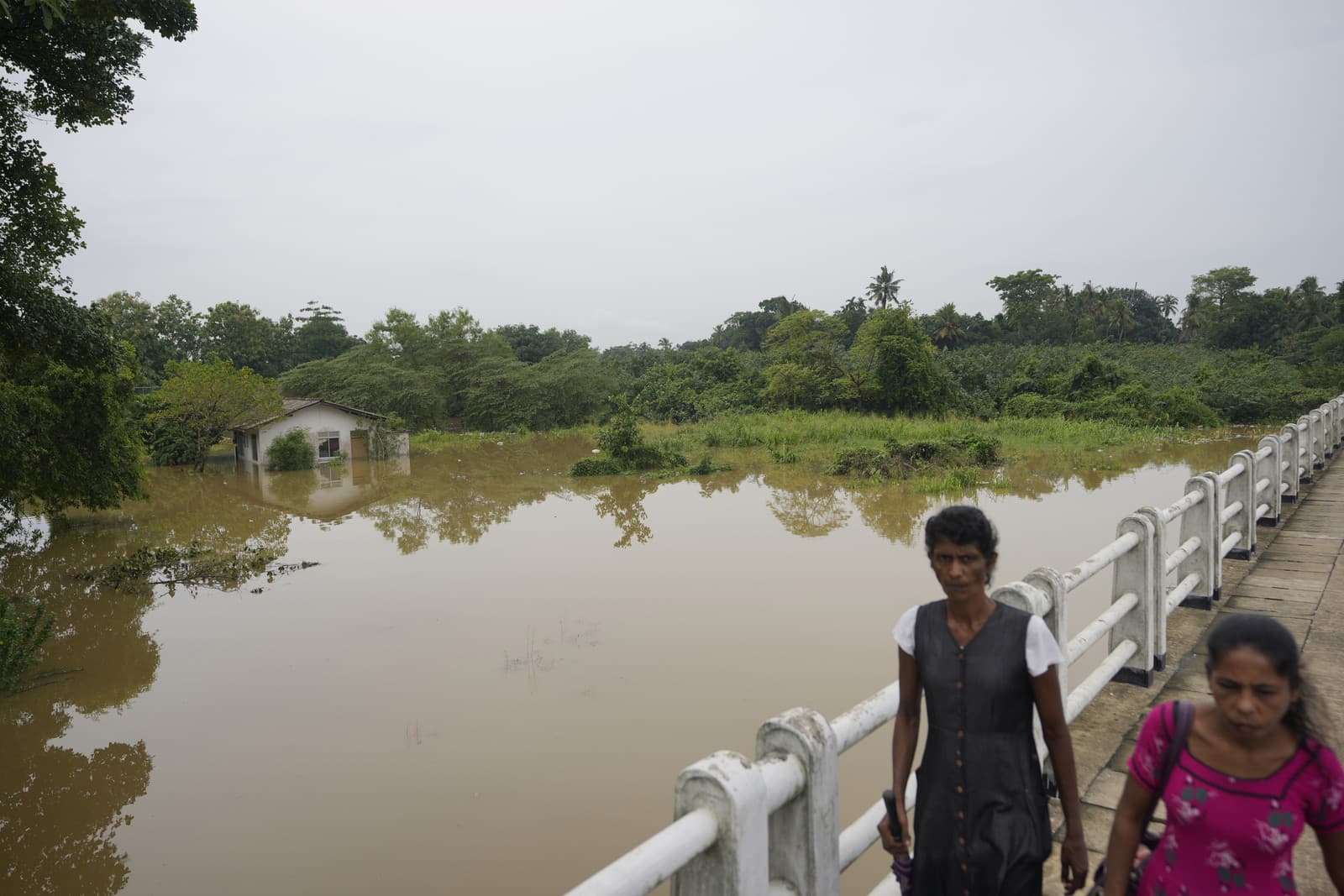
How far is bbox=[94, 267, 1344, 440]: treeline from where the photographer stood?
36.3m

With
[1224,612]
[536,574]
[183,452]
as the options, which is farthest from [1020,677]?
[183,452]

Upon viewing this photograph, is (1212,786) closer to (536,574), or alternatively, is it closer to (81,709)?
(81,709)

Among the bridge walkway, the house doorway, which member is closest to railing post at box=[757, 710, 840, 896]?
the bridge walkway

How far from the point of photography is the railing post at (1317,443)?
38.3ft

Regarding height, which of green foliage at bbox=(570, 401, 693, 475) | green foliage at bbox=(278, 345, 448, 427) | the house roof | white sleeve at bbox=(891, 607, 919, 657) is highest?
green foliage at bbox=(278, 345, 448, 427)

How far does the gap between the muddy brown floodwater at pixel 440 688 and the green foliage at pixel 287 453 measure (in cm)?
1172

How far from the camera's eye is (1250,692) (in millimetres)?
1678

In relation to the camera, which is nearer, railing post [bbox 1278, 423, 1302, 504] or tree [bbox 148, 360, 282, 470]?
railing post [bbox 1278, 423, 1302, 504]

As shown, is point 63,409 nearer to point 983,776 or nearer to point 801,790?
point 801,790

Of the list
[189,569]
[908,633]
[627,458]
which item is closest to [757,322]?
[627,458]

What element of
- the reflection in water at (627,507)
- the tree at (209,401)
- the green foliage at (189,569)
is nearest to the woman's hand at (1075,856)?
the reflection in water at (627,507)

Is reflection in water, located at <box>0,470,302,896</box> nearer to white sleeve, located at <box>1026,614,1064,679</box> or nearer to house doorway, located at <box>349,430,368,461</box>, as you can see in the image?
white sleeve, located at <box>1026,614,1064,679</box>

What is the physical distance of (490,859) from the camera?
5941 millimetres

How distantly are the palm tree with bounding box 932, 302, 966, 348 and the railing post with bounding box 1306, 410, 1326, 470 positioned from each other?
4648cm
